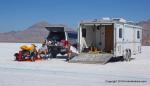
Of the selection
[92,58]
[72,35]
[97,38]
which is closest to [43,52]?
[72,35]

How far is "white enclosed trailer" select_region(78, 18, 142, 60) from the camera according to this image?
25.5 meters

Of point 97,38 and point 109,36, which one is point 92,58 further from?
point 97,38

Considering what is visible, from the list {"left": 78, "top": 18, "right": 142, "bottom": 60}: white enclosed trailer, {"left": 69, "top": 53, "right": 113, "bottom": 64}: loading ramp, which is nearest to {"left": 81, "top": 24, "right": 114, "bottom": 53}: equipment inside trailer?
{"left": 78, "top": 18, "right": 142, "bottom": 60}: white enclosed trailer

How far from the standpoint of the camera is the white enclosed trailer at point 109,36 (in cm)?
2553

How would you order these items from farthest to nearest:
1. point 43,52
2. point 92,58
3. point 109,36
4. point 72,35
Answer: point 72,35 < point 43,52 < point 109,36 < point 92,58

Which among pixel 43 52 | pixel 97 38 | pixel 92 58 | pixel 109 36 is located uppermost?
pixel 109 36

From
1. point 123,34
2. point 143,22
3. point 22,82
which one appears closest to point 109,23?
point 123,34

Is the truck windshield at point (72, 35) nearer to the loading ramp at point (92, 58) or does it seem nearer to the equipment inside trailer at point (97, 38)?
the equipment inside trailer at point (97, 38)

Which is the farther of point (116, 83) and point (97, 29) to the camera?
point (97, 29)

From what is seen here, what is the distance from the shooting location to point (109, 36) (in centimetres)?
2772

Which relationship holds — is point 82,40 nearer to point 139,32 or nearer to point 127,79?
point 139,32

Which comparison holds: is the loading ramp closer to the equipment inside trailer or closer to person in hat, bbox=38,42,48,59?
the equipment inside trailer

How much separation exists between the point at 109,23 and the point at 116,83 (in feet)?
35.5

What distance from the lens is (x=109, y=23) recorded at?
25.3 meters
